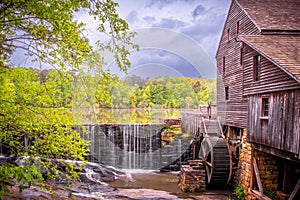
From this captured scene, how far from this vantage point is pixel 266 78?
11227mm

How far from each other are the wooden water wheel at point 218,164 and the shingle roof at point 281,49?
250 inches

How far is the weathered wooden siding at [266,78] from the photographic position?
30.3 ft

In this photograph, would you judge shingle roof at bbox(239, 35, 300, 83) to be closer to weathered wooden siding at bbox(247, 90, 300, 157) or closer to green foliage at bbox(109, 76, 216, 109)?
weathered wooden siding at bbox(247, 90, 300, 157)

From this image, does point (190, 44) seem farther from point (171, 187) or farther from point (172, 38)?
point (171, 187)

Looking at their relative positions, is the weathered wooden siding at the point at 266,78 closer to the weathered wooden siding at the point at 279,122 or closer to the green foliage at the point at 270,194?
the weathered wooden siding at the point at 279,122

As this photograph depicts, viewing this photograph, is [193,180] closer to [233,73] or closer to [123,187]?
[123,187]

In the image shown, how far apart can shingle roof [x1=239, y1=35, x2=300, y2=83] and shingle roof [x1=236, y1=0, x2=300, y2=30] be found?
3.31ft

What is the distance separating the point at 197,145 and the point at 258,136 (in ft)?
28.6

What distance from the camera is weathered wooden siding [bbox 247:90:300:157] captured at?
834cm

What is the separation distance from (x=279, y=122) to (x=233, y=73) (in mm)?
7780

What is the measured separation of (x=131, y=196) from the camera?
45.2ft

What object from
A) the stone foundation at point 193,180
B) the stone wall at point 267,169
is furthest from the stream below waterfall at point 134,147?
the stone wall at point 267,169

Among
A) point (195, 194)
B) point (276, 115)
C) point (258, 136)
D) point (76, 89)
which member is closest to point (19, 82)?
point (76, 89)

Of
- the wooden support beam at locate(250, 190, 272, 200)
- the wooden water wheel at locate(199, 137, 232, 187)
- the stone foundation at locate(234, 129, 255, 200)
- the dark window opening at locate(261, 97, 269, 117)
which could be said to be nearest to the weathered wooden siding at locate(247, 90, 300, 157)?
the dark window opening at locate(261, 97, 269, 117)
